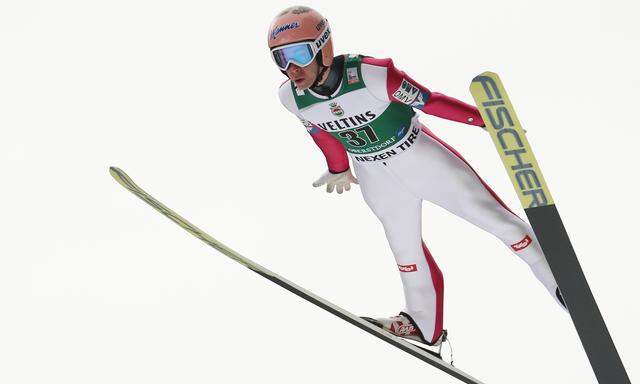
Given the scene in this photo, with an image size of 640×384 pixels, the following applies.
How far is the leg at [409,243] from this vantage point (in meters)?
3.90

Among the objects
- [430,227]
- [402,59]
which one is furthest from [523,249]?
[402,59]

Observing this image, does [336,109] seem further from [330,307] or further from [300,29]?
[330,307]

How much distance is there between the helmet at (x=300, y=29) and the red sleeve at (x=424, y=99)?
0.19 m

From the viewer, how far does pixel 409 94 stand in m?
3.58

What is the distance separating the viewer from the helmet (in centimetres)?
349

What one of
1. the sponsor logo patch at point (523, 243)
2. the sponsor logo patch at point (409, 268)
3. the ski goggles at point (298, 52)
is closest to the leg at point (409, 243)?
the sponsor logo patch at point (409, 268)

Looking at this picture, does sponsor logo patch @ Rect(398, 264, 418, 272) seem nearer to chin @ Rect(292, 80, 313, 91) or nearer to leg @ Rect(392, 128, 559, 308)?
→ leg @ Rect(392, 128, 559, 308)

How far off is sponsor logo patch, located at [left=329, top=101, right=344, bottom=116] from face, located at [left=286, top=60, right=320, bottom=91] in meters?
0.12

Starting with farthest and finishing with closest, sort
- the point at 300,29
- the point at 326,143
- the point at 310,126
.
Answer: the point at 326,143 → the point at 310,126 → the point at 300,29

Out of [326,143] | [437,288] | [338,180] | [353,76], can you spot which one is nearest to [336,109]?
[353,76]

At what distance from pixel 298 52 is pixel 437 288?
1202 millimetres

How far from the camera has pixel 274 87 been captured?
21.6ft

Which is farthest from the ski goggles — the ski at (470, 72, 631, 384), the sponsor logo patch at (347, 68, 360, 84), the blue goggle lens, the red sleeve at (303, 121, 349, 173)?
the ski at (470, 72, 631, 384)

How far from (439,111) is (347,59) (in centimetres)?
37
